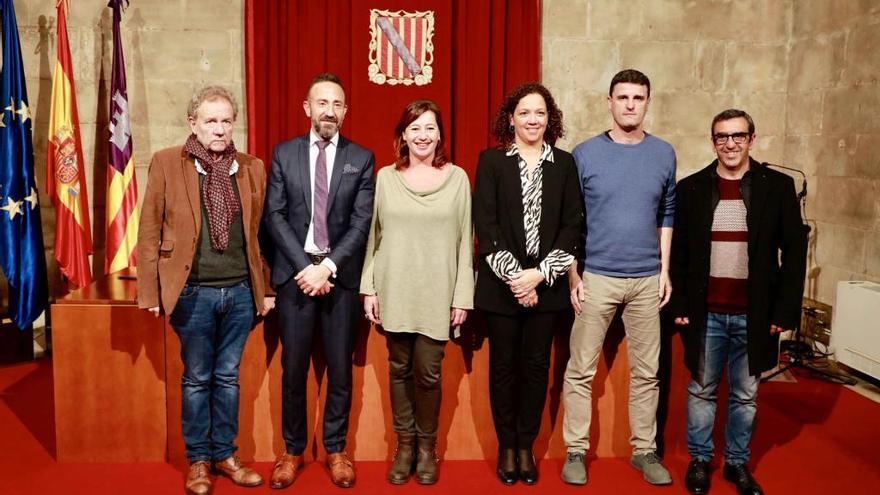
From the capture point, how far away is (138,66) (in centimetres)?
507

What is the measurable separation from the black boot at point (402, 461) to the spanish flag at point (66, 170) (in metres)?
2.77

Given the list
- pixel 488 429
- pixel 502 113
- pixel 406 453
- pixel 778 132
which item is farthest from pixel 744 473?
pixel 778 132

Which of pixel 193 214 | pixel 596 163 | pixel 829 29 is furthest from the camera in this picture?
pixel 829 29

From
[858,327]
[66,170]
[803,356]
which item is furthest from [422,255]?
[803,356]

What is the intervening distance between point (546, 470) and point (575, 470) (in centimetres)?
17

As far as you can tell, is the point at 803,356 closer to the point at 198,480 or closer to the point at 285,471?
the point at 285,471

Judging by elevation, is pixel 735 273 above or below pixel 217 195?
below

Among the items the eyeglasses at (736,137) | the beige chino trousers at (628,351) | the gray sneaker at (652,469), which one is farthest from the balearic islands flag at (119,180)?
the eyeglasses at (736,137)

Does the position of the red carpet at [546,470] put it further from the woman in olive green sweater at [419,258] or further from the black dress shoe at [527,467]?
the woman in olive green sweater at [419,258]

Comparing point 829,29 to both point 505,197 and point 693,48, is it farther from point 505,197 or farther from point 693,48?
point 505,197

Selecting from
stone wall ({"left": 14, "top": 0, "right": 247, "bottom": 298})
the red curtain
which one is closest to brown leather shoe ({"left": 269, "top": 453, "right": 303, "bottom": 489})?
the red curtain

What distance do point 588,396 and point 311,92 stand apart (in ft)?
5.35

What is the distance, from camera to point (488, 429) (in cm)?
328

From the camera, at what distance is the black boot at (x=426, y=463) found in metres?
3.01
